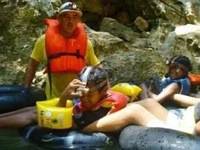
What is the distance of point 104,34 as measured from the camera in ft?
27.8

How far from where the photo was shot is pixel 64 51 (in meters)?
5.70

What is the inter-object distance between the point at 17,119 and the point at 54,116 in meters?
0.61

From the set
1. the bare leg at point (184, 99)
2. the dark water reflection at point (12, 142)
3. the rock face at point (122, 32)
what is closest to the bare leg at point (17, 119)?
the dark water reflection at point (12, 142)

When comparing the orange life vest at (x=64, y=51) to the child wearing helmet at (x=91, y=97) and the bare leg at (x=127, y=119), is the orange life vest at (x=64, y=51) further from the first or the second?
the bare leg at (x=127, y=119)

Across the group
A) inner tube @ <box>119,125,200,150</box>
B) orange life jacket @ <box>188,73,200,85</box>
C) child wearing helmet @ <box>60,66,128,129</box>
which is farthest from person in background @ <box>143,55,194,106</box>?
inner tube @ <box>119,125,200,150</box>

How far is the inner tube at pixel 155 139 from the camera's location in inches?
167

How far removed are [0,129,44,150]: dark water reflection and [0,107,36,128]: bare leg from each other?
0.10 m

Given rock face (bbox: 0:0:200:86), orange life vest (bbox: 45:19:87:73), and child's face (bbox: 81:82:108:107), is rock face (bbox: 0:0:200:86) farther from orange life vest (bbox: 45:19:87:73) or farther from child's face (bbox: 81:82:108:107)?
child's face (bbox: 81:82:108:107)

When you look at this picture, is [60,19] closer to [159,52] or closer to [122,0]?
[159,52]

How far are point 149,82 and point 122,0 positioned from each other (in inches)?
167

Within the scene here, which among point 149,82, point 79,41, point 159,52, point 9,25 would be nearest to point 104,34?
point 159,52

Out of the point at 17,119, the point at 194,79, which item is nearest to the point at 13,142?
the point at 17,119

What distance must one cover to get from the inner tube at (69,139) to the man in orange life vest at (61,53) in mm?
769

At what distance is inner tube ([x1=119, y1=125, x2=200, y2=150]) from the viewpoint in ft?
13.9
